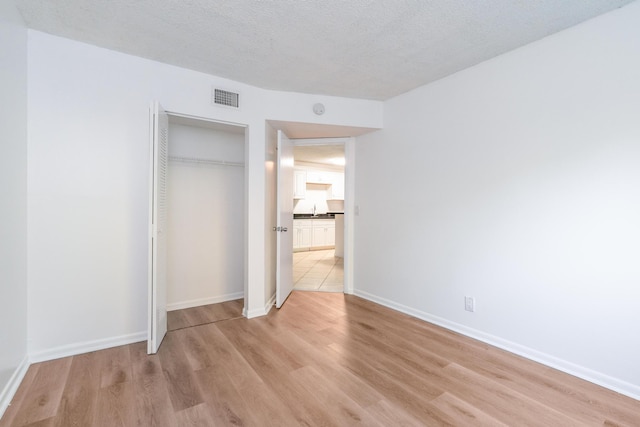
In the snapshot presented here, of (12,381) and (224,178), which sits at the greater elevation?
(224,178)

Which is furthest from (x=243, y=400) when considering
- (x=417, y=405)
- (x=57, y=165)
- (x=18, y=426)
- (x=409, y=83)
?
(x=409, y=83)

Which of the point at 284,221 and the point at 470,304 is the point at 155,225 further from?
the point at 470,304

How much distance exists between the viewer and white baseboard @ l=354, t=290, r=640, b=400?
1.80 meters

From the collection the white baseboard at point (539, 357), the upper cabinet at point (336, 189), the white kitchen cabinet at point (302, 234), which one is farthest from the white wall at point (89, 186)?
the upper cabinet at point (336, 189)

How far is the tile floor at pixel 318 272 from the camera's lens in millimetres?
4137

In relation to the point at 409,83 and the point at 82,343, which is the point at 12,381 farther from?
the point at 409,83

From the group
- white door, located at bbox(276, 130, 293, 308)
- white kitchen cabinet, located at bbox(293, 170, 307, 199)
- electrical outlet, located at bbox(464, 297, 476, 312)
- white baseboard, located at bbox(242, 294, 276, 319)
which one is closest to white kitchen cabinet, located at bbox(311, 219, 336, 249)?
white kitchen cabinet, located at bbox(293, 170, 307, 199)

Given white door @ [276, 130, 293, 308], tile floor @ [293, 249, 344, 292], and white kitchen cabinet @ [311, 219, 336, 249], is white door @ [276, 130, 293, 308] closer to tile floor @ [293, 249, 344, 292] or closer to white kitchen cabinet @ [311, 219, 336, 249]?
tile floor @ [293, 249, 344, 292]

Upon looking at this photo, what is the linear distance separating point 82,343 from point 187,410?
1.28 meters

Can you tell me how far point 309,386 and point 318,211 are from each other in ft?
21.2

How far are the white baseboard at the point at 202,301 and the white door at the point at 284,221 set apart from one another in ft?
2.18

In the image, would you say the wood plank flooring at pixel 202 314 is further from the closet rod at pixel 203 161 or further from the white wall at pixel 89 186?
the closet rod at pixel 203 161

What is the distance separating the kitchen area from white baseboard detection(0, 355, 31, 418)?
3475 mm

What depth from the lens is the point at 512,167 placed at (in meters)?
2.30
